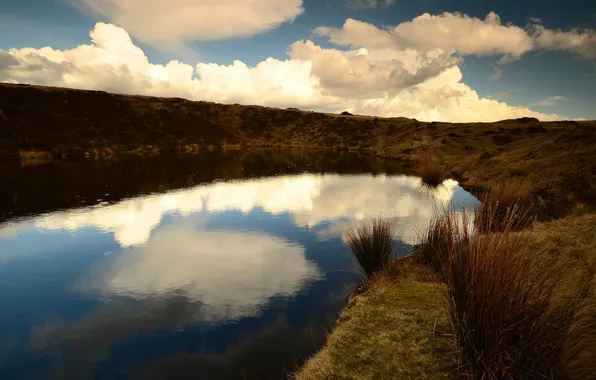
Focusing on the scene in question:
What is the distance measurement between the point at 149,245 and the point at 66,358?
8879mm

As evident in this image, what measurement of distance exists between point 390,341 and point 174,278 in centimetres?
919

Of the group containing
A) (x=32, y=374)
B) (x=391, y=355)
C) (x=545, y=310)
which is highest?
(x=545, y=310)

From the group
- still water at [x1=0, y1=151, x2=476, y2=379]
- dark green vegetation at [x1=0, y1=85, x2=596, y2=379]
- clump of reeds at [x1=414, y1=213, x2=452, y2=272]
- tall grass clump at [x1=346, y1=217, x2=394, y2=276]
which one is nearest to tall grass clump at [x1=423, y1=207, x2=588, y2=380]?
dark green vegetation at [x1=0, y1=85, x2=596, y2=379]

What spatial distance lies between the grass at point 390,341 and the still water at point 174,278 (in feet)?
3.57

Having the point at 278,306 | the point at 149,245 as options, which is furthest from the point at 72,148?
the point at 278,306

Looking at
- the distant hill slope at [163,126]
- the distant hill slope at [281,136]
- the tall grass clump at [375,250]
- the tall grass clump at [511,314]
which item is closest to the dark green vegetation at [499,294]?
the tall grass clump at [511,314]

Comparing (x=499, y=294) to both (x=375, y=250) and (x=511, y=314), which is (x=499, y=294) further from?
(x=375, y=250)

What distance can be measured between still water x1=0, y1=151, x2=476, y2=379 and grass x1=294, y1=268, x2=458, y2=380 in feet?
3.57

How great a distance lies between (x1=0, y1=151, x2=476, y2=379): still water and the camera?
28.6 feet

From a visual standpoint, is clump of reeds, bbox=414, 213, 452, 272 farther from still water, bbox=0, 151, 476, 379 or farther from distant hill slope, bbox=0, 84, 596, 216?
distant hill slope, bbox=0, 84, 596, 216

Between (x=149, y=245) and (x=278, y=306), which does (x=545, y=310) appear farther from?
(x=149, y=245)

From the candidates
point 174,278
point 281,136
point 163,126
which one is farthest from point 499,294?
point 281,136

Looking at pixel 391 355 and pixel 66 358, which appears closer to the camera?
pixel 391 355

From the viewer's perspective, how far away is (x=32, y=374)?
26.6 ft
